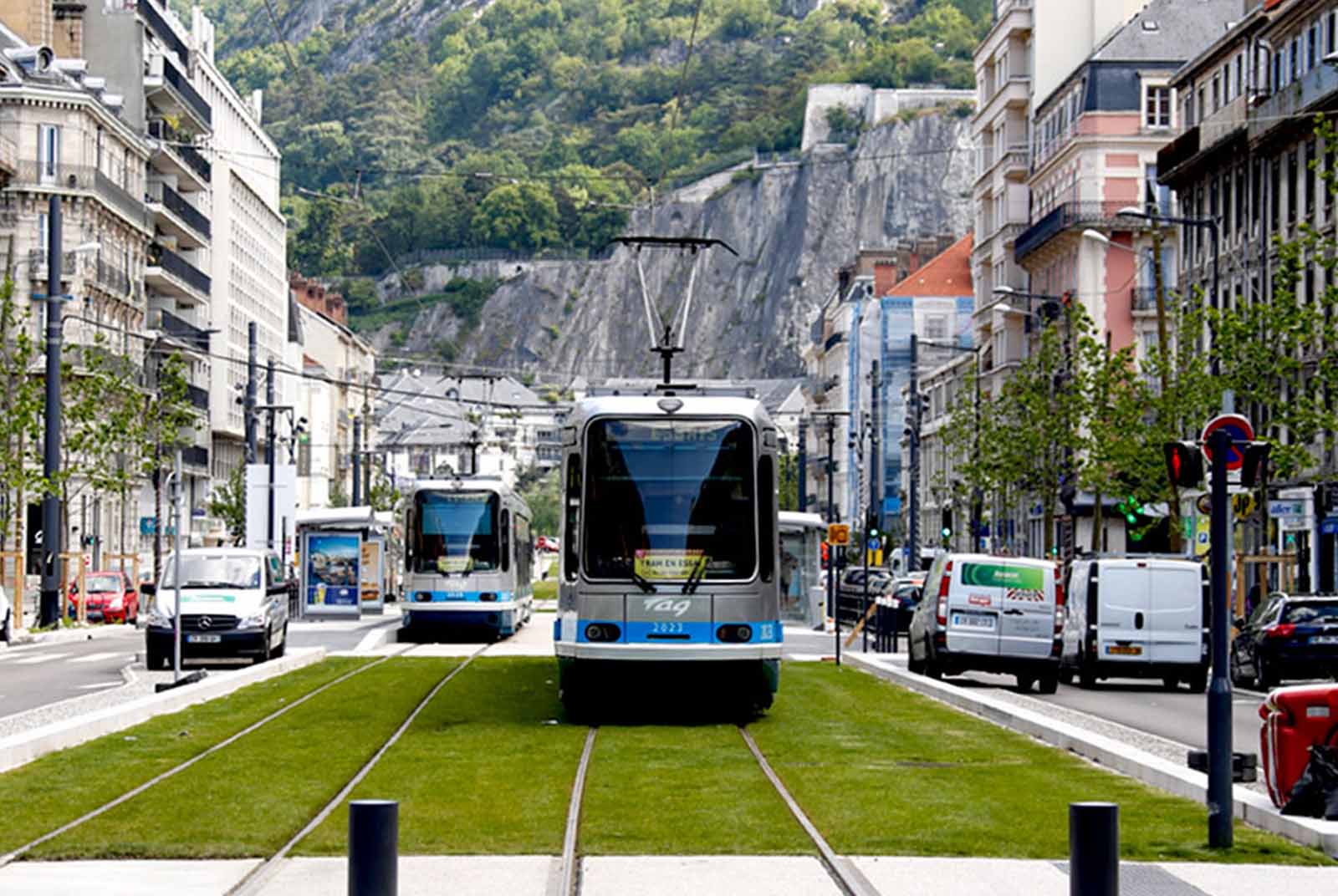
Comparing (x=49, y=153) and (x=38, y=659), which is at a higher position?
(x=49, y=153)

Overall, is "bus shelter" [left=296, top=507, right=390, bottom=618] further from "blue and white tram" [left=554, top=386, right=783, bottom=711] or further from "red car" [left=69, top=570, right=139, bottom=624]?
"blue and white tram" [left=554, top=386, right=783, bottom=711]

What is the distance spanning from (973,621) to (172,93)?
233 feet

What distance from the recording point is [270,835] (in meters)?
14.8

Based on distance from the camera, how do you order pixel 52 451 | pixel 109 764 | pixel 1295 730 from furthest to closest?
pixel 52 451, pixel 109 764, pixel 1295 730

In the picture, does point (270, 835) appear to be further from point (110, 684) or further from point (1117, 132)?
point (1117, 132)

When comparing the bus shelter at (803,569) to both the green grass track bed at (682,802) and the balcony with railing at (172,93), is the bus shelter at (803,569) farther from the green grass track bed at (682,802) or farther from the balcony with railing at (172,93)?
the balcony with railing at (172,93)

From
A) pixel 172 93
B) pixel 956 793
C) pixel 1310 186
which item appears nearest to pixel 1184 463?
pixel 956 793

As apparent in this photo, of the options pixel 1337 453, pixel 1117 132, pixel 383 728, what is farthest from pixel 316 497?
pixel 383 728

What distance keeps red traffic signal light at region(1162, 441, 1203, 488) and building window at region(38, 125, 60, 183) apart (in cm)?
7325

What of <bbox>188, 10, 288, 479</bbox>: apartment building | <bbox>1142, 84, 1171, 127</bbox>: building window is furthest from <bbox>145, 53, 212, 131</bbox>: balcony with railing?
<bbox>1142, 84, 1171, 127</bbox>: building window

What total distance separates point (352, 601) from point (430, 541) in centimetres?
1357

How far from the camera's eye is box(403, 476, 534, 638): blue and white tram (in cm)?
A: 5088

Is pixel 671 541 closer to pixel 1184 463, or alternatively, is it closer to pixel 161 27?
pixel 1184 463

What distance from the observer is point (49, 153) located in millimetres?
84750
